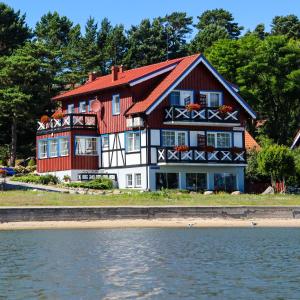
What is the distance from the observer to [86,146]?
63.8 m

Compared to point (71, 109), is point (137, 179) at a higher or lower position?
lower

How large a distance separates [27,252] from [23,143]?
49.7 m

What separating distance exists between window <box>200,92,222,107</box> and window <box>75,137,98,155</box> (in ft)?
29.2

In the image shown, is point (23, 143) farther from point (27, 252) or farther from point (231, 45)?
point (27, 252)

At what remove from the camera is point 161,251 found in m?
32.6

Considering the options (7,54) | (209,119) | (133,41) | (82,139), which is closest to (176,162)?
(209,119)

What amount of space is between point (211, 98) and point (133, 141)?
6.69m

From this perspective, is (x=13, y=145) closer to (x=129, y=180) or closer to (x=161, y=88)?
(x=129, y=180)

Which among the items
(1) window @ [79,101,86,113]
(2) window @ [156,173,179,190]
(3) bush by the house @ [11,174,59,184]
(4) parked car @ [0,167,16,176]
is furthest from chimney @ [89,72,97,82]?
(2) window @ [156,173,179,190]

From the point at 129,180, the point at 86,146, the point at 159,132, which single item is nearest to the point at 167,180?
the point at 129,180

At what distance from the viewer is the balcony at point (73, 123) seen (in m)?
63.1

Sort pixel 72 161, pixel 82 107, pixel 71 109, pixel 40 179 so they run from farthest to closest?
pixel 71 109
pixel 82 107
pixel 72 161
pixel 40 179

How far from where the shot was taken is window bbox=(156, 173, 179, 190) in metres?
59.7

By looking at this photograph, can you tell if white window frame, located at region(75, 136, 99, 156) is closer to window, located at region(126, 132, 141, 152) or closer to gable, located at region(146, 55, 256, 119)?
window, located at region(126, 132, 141, 152)
